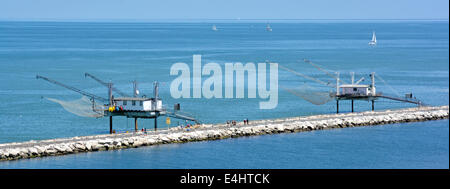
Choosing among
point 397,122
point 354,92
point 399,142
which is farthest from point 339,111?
point 399,142

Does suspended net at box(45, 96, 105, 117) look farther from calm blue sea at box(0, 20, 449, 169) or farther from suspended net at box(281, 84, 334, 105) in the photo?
suspended net at box(281, 84, 334, 105)

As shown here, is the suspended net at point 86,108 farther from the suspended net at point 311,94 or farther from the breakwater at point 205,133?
the suspended net at point 311,94

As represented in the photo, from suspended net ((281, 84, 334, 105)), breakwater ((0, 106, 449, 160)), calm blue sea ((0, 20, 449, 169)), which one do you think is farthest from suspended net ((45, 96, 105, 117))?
suspended net ((281, 84, 334, 105))

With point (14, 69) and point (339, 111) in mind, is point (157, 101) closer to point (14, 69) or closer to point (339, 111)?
point (339, 111)

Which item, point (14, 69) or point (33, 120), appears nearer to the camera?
point (33, 120)
